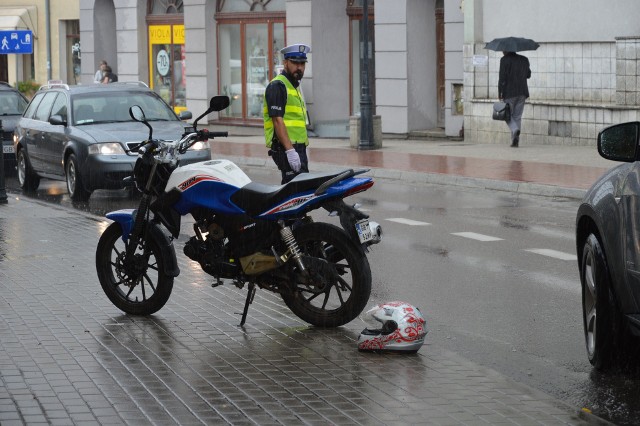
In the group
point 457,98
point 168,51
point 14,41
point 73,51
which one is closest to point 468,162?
point 457,98

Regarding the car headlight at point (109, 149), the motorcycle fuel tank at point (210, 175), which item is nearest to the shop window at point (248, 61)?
the car headlight at point (109, 149)

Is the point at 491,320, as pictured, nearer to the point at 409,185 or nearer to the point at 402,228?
the point at 402,228

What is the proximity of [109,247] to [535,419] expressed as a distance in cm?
405

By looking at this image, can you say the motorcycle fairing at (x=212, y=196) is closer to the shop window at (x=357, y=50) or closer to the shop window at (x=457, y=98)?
the shop window at (x=457, y=98)

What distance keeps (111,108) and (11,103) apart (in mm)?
6190

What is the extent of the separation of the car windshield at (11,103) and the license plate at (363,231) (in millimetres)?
17138

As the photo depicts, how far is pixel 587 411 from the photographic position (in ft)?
21.0

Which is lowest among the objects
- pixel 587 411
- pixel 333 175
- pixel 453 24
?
pixel 587 411

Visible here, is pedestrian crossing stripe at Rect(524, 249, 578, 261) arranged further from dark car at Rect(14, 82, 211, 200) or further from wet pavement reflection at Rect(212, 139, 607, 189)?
dark car at Rect(14, 82, 211, 200)

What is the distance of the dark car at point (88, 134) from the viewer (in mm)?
17688

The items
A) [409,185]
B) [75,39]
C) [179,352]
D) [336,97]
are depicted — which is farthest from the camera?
[75,39]

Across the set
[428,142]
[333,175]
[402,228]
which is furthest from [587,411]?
[428,142]

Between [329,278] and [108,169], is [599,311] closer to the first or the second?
[329,278]

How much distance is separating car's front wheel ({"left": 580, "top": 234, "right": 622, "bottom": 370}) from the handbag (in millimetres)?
16279
